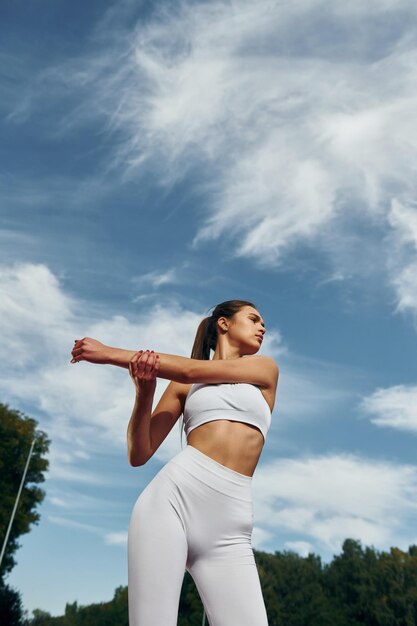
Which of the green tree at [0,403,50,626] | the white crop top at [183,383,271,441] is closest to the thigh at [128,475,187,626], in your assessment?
the white crop top at [183,383,271,441]

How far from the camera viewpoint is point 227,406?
3.00 metres

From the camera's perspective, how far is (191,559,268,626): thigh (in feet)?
8.55

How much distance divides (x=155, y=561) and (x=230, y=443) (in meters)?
0.62

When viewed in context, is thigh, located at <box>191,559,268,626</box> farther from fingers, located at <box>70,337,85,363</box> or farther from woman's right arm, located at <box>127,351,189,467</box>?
fingers, located at <box>70,337,85,363</box>

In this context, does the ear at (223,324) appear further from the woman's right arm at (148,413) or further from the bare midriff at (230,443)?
the bare midriff at (230,443)

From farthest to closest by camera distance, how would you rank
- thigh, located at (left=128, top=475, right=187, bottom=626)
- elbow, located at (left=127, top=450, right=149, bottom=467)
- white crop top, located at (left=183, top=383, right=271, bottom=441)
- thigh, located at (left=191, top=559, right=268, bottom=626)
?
elbow, located at (left=127, top=450, right=149, bottom=467), white crop top, located at (left=183, top=383, right=271, bottom=441), thigh, located at (left=191, top=559, right=268, bottom=626), thigh, located at (left=128, top=475, right=187, bottom=626)

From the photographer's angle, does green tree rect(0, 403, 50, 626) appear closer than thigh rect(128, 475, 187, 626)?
No

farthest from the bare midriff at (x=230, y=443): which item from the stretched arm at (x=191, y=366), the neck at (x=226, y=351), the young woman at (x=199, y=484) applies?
the neck at (x=226, y=351)

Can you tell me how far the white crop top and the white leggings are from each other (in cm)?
23

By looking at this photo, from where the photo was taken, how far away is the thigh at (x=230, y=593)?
2.61m

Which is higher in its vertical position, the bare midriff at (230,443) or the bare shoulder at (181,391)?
the bare shoulder at (181,391)

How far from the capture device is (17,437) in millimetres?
33812

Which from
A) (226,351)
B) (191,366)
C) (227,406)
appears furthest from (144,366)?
(226,351)

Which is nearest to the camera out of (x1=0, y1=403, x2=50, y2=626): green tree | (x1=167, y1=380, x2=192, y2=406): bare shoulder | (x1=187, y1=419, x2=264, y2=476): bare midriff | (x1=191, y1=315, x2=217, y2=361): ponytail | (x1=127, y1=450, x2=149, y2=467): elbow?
(x1=187, y1=419, x2=264, y2=476): bare midriff
